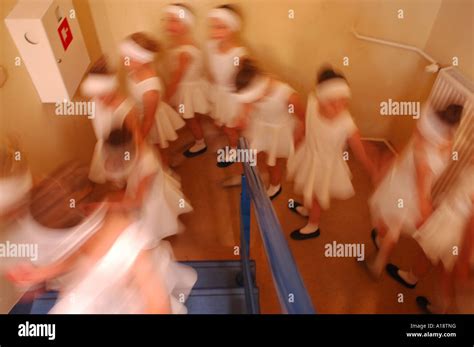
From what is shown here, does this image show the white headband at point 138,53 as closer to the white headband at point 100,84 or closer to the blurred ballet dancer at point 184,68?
the white headband at point 100,84

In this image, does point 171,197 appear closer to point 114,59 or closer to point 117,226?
point 117,226

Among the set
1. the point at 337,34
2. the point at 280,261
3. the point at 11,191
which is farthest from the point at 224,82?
the point at 280,261

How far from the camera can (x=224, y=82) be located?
95.1 inches

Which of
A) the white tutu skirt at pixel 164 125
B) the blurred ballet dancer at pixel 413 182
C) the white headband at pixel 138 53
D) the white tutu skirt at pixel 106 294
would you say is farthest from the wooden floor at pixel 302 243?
the white headband at pixel 138 53

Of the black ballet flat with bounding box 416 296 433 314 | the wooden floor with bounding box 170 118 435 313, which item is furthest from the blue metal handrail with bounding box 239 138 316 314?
the black ballet flat with bounding box 416 296 433 314

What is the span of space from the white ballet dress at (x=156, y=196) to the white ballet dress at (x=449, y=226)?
3.70 feet

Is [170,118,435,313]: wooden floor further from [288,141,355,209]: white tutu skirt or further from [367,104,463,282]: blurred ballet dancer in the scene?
[288,141,355,209]: white tutu skirt

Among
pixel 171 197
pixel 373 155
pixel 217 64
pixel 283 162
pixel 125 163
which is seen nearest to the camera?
pixel 125 163

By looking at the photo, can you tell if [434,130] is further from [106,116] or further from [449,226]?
[106,116]

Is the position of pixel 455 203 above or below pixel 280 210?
above
